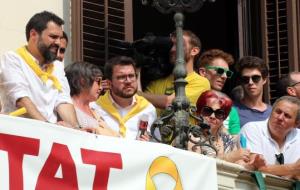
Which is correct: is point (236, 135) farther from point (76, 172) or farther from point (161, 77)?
point (76, 172)

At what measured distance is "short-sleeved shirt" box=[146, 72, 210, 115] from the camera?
17.3 metres

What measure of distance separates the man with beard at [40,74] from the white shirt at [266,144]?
226 centimetres

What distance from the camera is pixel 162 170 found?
15648 millimetres

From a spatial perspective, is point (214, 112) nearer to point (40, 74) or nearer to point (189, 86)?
point (189, 86)

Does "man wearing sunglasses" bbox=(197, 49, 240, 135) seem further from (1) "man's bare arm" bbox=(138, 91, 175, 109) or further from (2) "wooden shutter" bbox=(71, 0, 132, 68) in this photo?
(2) "wooden shutter" bbox=(71, 0, 132, 68)

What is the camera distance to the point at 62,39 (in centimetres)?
1647

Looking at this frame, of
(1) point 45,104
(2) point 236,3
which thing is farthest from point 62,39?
(2) point 236,3

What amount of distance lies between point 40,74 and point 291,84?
3837mm

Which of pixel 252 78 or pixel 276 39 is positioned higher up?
pixel 276 39

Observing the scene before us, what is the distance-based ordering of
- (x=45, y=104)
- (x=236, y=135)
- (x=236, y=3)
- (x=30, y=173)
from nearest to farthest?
(x=30, y=173)
(x=45, y=104)
(x=236, y=135)
(x=236, y=3)

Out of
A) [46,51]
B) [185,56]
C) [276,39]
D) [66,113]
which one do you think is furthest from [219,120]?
[276,39]

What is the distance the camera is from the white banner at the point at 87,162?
47.5 ft

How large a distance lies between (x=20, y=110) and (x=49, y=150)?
61cm

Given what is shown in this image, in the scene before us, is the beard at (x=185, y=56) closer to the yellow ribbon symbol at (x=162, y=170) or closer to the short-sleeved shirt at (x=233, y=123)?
the short-sleeved shirt at (x=233, y=123)
